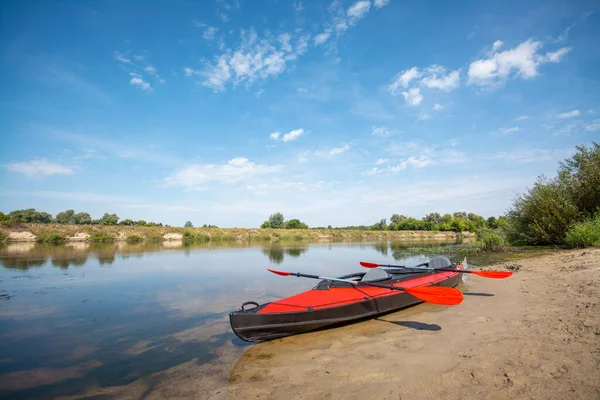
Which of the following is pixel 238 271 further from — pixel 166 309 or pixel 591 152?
pixel 591 152

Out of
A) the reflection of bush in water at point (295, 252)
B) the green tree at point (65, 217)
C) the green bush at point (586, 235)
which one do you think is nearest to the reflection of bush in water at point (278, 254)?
the reflection of bush in water at point (295, 252)

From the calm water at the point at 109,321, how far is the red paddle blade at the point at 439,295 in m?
3.80

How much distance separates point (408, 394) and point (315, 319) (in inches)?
99.5

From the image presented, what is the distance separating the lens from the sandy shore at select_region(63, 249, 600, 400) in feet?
10.5

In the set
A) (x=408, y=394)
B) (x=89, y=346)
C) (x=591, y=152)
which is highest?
(x=591, y=152)

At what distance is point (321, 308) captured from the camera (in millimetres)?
5535

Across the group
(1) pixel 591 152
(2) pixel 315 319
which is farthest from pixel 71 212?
(1) pixel 591 152

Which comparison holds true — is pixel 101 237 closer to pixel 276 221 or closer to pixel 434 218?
pixel 276 221

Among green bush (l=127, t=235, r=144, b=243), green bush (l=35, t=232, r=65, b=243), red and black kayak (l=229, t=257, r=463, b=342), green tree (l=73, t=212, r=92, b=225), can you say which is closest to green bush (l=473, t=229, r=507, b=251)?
red and black kayak (l=229, t=257, r=463, b=342)

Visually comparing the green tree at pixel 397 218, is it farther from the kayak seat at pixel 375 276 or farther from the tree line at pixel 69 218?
the kayak seat at pixel 375 276

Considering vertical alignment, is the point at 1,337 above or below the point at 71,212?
below

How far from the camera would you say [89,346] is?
559 cm

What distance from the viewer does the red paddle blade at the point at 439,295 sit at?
546cm

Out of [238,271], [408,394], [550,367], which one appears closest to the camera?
[408,394]
